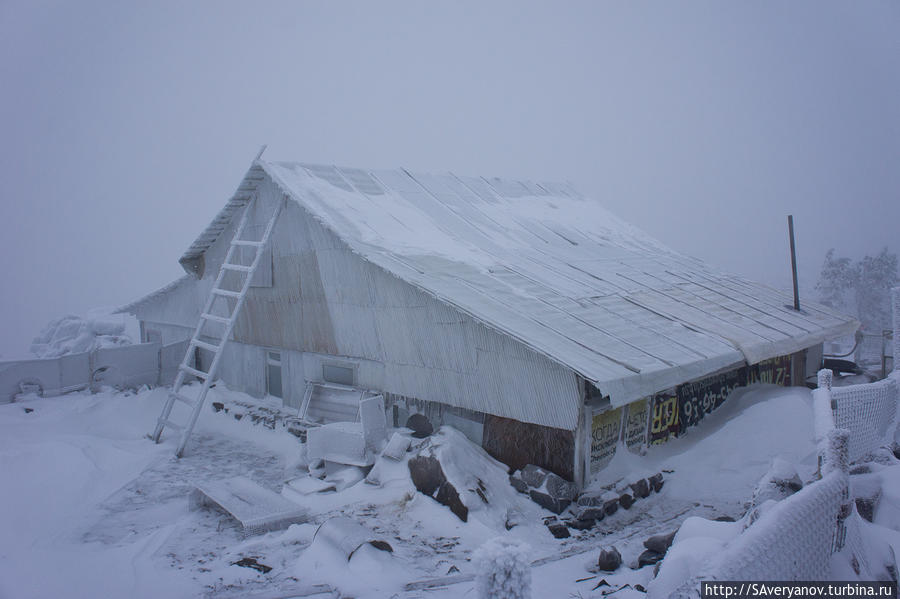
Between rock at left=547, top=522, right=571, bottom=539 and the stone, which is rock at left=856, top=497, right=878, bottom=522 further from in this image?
the stone

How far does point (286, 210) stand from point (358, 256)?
3034 mm

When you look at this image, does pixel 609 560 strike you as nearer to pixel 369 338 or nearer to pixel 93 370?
pixel 369 338

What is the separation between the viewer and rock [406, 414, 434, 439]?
10.0m

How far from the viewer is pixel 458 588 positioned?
5402 millimetres

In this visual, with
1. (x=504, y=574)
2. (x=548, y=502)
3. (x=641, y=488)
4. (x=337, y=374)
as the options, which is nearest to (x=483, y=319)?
(x=548, y=502)

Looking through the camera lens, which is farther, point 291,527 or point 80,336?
point 80,336

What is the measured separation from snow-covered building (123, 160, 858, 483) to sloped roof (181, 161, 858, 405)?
0.18ft

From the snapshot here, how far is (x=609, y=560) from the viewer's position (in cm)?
583

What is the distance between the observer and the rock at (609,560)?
5816 millimetres

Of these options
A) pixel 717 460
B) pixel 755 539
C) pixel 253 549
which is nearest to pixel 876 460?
pixel 717 460

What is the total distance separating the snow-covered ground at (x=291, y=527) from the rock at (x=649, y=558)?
0.50 ft

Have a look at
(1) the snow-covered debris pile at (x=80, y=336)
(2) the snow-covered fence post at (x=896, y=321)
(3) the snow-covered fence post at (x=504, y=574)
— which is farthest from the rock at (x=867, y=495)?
(1) the snow-covered debris pile at (x=80, y=336)

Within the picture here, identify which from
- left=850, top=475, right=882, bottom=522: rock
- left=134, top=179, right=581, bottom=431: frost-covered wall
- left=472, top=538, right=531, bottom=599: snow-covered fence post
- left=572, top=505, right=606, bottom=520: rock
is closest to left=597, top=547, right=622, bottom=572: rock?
left=572, top=505, right=606, bottom=520: rock

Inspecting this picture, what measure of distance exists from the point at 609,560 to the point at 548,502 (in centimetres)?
Result: 203
